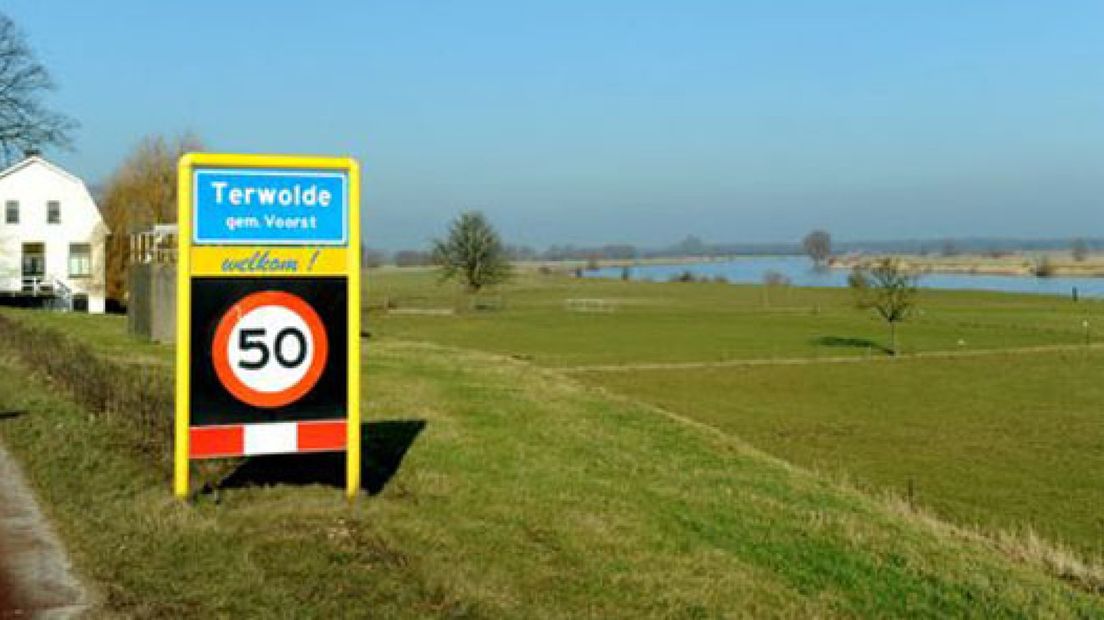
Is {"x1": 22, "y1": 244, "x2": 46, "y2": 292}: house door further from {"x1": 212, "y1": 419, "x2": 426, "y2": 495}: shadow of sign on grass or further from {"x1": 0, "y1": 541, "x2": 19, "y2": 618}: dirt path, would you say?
{"x1": 0, "y1": 541, "x2": 19, "y2": 618}: dirt path

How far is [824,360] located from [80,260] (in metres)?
43.2

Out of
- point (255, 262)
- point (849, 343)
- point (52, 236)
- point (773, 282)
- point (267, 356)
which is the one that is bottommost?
point (849, 343)

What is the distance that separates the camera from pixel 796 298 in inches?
4537

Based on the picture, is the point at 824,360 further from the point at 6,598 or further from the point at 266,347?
the point at 6,598

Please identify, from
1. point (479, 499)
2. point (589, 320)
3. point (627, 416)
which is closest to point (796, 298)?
point (589, 320)

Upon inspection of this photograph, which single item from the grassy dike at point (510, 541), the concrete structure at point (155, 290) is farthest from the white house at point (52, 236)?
the grassy dike at point (510, 541)

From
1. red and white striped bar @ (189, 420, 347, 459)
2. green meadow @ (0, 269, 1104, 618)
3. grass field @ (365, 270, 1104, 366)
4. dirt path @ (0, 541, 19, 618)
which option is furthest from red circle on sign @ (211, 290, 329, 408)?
grass field @ (365, 270, 1104, 366)

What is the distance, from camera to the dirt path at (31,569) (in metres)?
5.44

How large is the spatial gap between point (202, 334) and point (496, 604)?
3091 millimetres

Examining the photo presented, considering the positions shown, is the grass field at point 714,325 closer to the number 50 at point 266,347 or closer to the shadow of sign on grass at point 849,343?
the shadow of sign on grass at point 849,343

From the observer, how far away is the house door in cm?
6350

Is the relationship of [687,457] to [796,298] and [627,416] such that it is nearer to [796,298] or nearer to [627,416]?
[627,416]

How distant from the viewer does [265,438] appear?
763 cm

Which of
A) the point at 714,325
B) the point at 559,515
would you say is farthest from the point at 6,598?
the point at 714,325
